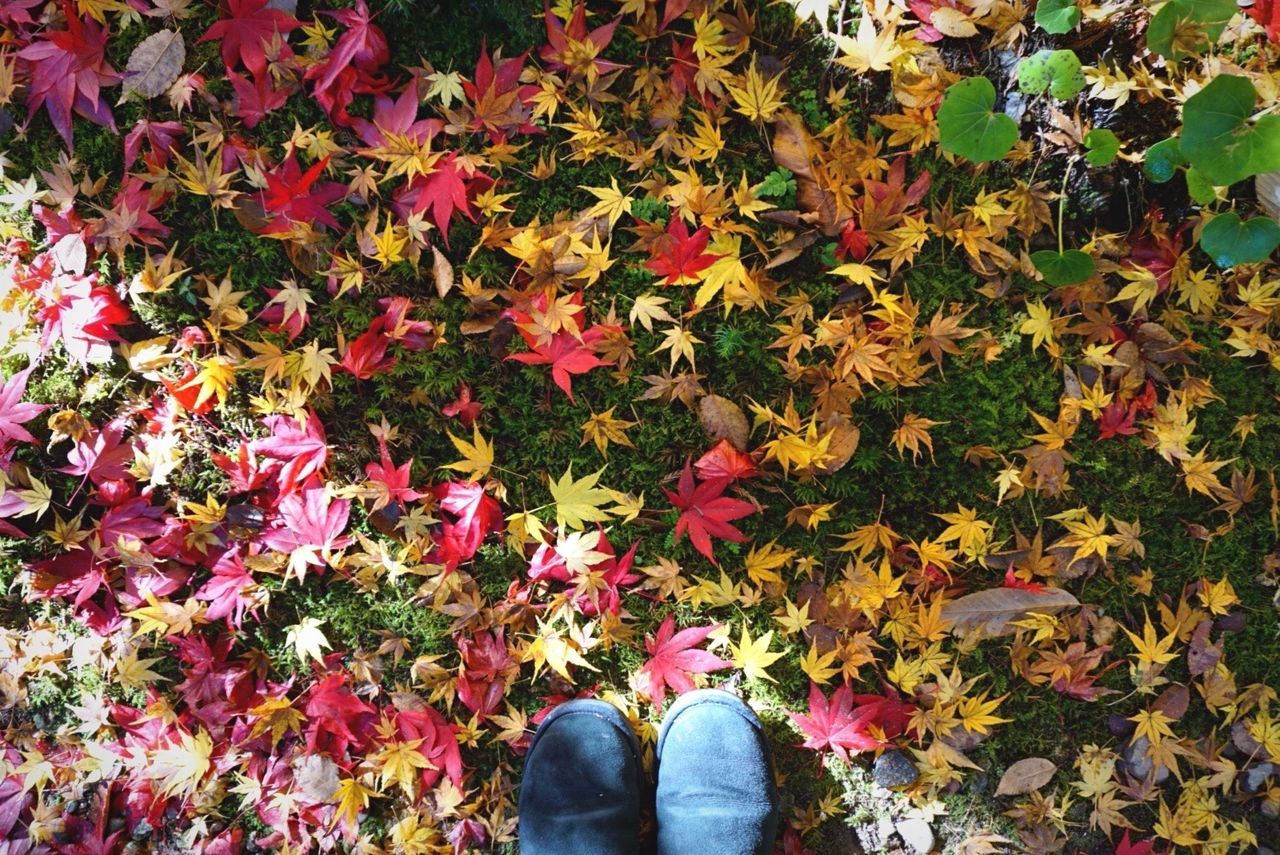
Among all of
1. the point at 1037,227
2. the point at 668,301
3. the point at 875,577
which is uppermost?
the point at 1037,227

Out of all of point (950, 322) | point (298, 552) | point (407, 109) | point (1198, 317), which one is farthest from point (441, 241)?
point (1198, 317)

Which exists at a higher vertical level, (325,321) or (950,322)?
(950,322)

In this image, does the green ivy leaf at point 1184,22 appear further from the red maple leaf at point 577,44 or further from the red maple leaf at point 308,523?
the red maple leaf at point 308,523

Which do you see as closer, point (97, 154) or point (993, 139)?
point (993, 139)

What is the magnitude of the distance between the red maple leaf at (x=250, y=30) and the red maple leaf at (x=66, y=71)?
0.86 feet

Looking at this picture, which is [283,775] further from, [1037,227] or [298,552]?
[1037,227]

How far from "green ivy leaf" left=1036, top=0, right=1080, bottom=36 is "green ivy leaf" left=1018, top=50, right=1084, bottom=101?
0.05 m

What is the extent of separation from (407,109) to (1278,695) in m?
2.69

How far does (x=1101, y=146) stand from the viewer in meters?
1.86

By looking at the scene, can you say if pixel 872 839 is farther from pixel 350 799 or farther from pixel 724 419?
pixel 350 799

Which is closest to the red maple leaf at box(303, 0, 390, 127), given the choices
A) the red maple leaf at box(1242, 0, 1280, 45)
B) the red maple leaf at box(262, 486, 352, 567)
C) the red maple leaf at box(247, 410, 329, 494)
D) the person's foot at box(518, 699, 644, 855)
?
the red maple leaf at box(247, 410, 329, 494)

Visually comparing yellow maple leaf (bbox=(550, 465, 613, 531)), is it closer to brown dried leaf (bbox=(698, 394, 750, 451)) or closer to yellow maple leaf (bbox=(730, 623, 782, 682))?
brown dried leaf (bbox=(698, 394, 750, 451))

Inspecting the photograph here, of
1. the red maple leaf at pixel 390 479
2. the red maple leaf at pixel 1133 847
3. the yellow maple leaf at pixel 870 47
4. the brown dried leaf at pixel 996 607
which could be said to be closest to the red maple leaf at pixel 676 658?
the brown dried leaf at pixel 996 607

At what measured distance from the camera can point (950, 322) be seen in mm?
1938
